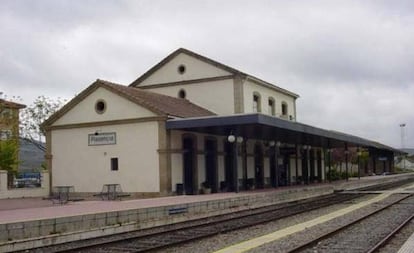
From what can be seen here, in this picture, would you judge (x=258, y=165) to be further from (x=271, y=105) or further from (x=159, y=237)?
(x=159, y=237)

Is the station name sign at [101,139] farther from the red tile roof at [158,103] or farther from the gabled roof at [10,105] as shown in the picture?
the gabled roof at [10,105]

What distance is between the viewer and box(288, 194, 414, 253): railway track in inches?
440

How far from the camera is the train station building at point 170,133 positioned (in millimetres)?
25812

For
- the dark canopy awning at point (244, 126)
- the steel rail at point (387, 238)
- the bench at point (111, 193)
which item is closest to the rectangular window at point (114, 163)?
the bench at point (111, 193)

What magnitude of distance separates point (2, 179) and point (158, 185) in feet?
23.3

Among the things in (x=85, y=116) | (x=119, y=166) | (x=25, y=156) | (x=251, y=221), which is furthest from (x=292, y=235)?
(x=25, y=156)

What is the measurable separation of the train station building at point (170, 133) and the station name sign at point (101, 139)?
0.15 ft

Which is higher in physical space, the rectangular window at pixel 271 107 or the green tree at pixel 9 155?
the rectangular window at pixel 271 107

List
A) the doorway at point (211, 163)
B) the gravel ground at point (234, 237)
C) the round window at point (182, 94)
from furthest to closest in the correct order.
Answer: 1. the round window at point (182, 94)
2. the doorway at point (211, 163)
3. the gravel ground at point (234, 237)

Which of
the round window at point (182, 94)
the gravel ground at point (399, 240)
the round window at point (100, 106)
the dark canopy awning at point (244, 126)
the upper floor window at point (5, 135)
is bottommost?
the gravel ground at point (399, 240)

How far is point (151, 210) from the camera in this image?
17062mm

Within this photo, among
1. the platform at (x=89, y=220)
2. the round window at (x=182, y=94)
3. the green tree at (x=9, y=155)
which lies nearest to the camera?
Answer: the platform at (x=89, y=220)

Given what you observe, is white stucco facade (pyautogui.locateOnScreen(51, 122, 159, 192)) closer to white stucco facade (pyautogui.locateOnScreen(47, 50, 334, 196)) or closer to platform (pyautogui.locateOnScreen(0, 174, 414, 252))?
white stucco facade (pyautogui.locateOnScreen(47, 50, 334, 196))

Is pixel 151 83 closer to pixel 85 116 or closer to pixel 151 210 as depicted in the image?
pixel 85 116
